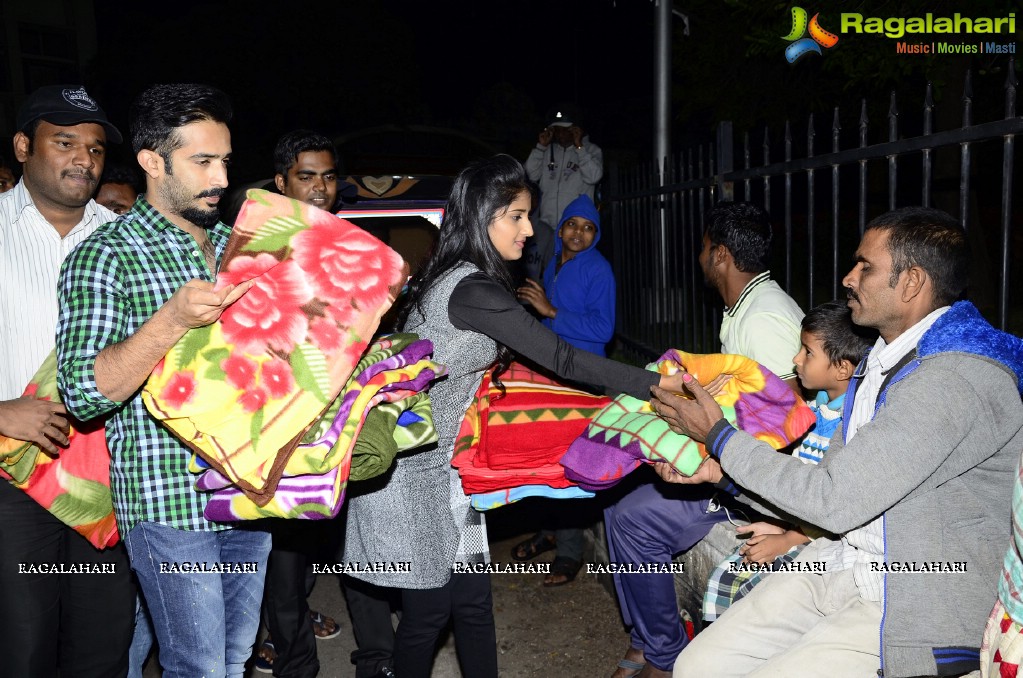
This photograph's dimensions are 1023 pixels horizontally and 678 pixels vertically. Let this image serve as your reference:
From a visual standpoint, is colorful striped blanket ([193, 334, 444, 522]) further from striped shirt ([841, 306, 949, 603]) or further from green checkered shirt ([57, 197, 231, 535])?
striped shirt ([841, 306, 949, 603])

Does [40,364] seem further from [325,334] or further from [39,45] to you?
[39,45]

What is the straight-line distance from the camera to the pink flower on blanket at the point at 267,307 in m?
2.20

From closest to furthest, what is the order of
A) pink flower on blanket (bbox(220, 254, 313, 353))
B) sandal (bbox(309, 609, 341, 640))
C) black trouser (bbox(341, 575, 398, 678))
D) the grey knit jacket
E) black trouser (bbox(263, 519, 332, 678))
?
the grey knit jacket < pink flower on blanket (bbox(220, 254, 313, 353)) < black trouser (bbox(263, 519, 332, 678)) < black trouser (bbox(341, 575, 398, 678)) < sandal (bbox(309, 609, 341, 640))

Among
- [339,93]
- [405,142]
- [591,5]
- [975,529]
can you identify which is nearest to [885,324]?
[975,529]

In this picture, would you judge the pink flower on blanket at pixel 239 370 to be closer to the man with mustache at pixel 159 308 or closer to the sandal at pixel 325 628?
the man with mustache at pixel 159 308

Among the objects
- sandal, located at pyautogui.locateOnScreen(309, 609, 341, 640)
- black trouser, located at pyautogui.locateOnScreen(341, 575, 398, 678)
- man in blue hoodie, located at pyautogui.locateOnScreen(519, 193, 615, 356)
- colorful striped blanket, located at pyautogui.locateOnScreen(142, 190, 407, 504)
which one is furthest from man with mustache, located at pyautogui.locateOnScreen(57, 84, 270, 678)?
man in blue hoodie, located at pyautogui.locateOnScreen(519, 193, 615, 356)

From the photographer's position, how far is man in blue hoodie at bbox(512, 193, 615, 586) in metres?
4.80

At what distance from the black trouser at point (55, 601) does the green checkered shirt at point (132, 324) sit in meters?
0.64

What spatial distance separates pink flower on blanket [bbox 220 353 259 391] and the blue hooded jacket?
2764 millimetres

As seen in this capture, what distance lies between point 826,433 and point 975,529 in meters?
0.85

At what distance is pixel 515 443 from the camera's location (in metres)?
3.10

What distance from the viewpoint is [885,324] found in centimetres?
237

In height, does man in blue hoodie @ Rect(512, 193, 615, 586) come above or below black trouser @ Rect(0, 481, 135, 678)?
above

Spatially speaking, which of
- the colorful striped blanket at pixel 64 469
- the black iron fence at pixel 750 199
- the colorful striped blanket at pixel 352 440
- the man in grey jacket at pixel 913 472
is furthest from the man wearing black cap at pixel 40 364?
the black iron fence at pixel 750 199
